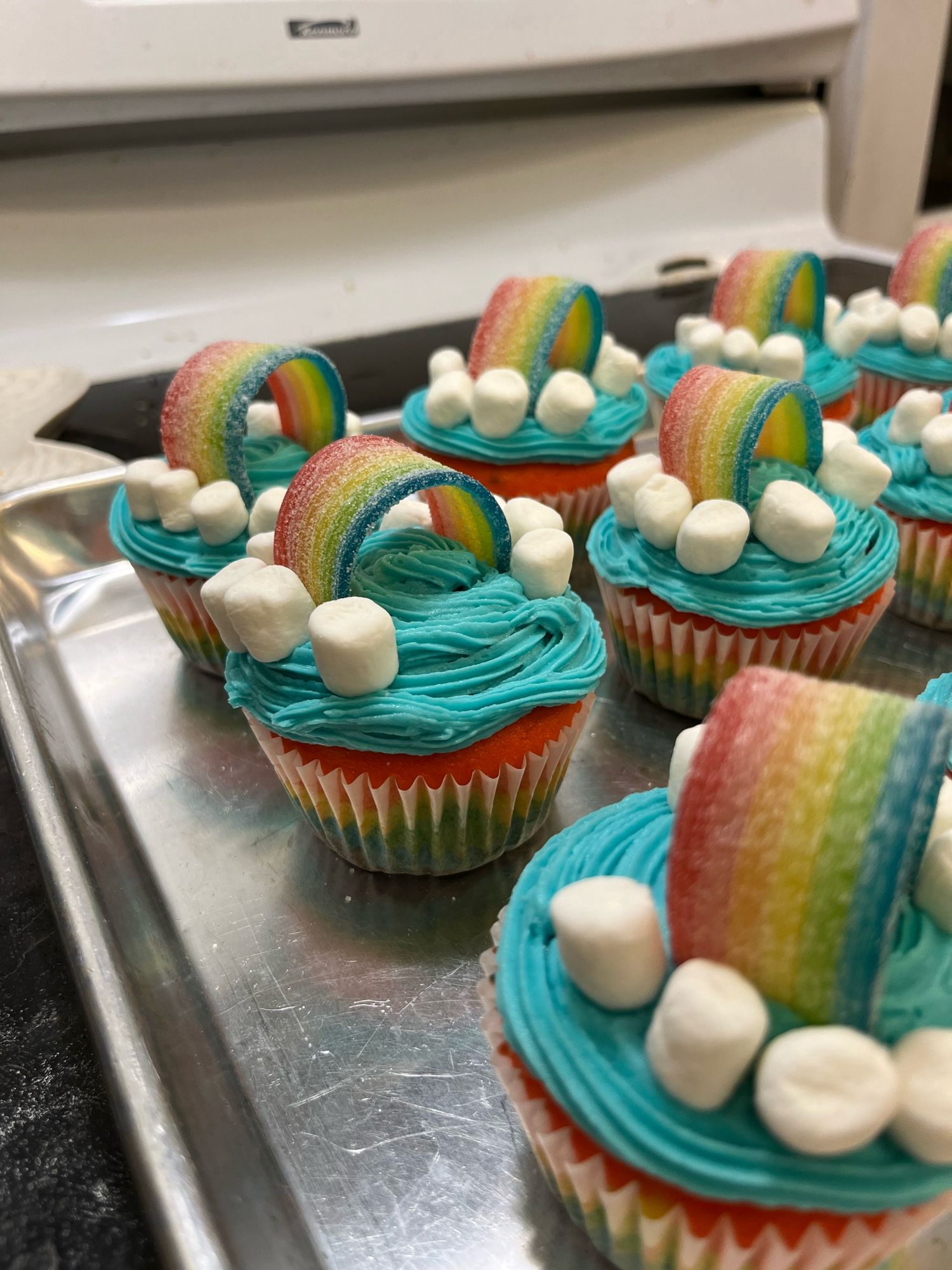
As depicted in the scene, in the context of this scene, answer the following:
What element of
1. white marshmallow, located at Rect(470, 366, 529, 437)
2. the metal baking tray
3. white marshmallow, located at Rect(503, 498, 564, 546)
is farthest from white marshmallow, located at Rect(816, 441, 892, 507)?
white marshmallow, located at Rect(470, 366, 529, 437)

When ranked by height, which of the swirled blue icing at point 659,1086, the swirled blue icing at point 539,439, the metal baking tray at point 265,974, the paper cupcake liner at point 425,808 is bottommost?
the metal baking tray at point 265,974

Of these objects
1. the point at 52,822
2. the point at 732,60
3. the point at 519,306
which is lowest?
the point at 52,822

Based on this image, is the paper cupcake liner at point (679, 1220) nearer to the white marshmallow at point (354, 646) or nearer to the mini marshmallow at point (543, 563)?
the white marshmallow at point (354, 646)

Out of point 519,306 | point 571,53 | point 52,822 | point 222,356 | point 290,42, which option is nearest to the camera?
point 52,822

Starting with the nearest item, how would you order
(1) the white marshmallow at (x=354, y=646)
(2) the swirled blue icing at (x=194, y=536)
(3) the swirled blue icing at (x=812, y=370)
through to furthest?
(1) the white marshmallow at (x=354, y=646)
(2) the swirled blue icing at (x=194, y=536)
(3) the swirled blue icing at (x=812, y=370)

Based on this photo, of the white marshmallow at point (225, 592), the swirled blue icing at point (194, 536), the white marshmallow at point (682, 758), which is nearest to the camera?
the white marshmallow at point (682, 758)

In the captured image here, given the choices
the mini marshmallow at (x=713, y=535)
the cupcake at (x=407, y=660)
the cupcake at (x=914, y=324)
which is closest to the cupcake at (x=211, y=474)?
the cupcake at (x=407, y=660)

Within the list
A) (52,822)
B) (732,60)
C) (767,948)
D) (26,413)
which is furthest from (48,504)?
(732,60)

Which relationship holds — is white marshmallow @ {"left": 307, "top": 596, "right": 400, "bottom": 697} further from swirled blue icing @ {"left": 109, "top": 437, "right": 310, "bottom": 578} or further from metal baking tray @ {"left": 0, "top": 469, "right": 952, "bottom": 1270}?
swirled blue icing @ {"left": 109, "top": 437, "right": 310, "bottom": 578}

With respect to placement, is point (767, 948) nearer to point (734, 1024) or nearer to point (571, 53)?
point (734, 1024)
